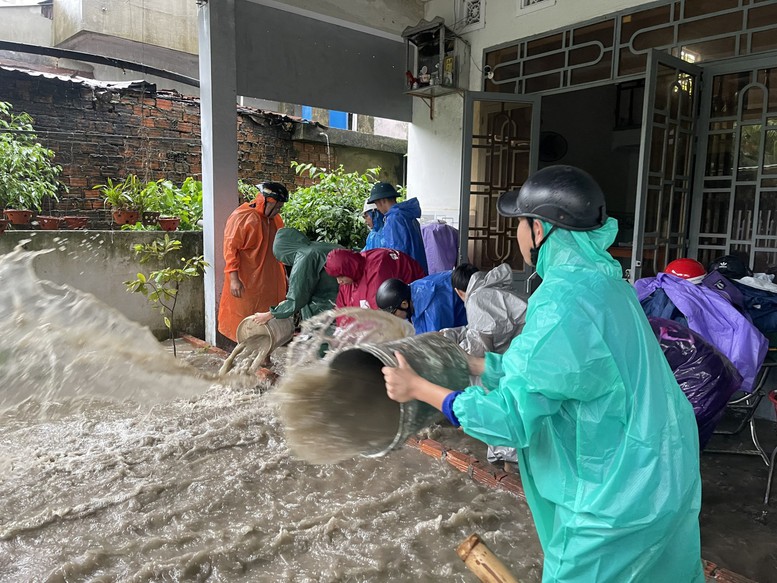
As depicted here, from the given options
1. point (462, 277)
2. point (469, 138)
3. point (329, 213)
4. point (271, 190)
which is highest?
point (469, 138)

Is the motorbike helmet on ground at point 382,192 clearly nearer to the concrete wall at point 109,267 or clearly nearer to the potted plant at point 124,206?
the concrete wall at point 109,267

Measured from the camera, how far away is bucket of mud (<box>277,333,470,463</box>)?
1.75 metres

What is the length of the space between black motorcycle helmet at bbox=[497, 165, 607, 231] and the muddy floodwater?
1695 mm

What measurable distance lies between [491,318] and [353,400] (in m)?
1.25

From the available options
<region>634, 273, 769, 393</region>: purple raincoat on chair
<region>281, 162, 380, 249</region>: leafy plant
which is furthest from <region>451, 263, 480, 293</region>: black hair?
<region>281, 162, 380, 249</region>: leafy plant

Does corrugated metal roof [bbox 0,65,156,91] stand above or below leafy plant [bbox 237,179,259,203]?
above

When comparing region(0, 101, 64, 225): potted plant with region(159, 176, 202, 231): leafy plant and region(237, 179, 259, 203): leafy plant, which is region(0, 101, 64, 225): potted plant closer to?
region(159, 176, 202, 231): leafy plant

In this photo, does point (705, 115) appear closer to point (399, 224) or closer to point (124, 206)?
point (399, 224)

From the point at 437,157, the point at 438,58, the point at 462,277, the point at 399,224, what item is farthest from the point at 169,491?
the point at 438,58

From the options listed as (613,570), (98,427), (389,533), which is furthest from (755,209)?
(98,427)

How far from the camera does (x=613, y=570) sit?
140 centimetres

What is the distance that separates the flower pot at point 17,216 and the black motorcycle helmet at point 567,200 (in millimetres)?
5811

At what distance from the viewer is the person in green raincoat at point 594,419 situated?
4.42 ft

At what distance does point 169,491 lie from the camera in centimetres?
313
